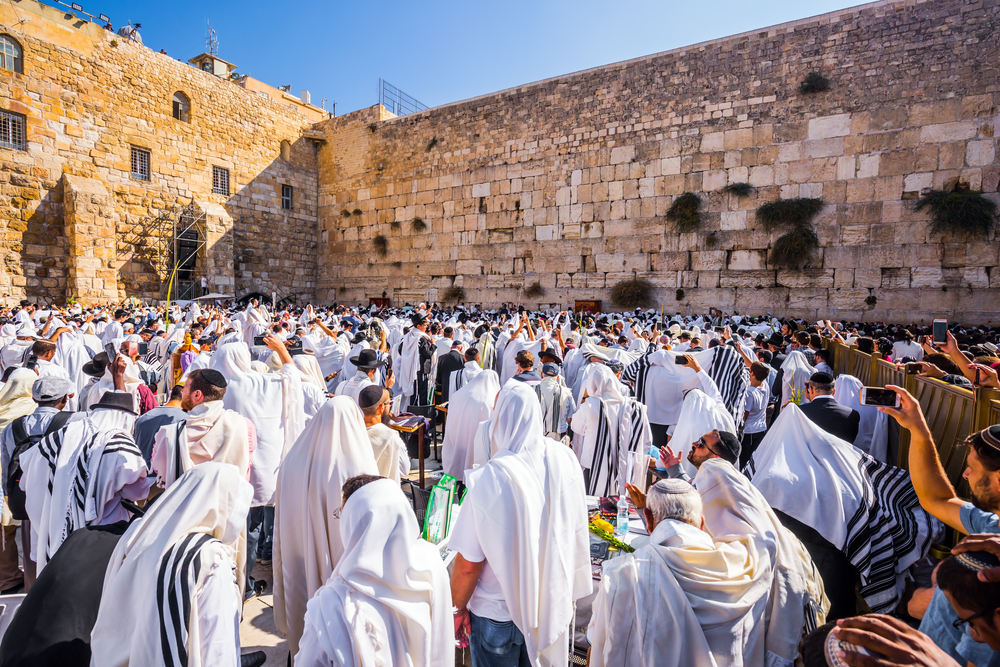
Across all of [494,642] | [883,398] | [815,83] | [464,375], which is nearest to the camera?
[494,642]

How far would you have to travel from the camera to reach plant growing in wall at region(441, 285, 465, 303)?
1714 cm

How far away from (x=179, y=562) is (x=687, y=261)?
1400 cm

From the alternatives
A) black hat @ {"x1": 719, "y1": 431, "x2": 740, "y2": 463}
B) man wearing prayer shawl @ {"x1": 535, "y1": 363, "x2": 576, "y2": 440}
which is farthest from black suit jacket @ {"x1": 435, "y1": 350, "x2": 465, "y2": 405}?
black hat @ {"x1": 719, "y1": 431, "x2": 740, "y2": 463}

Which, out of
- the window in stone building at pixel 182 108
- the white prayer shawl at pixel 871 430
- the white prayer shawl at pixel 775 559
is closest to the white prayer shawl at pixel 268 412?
the white prayer shawl at pixel 775 559

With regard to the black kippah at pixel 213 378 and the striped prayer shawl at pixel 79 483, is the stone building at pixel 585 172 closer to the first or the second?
the black kippah at pixel 213 378

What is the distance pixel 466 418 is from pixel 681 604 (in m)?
2.46

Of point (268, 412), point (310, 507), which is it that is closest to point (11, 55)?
point (268, 412)

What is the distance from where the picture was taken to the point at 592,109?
49.8ft

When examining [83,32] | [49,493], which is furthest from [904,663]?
[83,32]

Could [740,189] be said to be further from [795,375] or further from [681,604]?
[681,604]

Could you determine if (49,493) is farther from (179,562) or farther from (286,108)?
(286,108)

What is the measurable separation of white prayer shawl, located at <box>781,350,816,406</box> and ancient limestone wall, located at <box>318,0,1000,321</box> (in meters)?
7.77

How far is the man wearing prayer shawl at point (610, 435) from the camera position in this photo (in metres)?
3.94

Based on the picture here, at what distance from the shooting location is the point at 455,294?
17.2m
